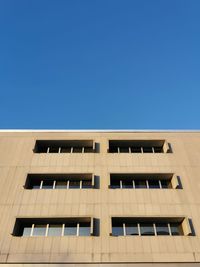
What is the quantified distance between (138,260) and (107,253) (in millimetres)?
1851

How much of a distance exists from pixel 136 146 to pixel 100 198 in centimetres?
726

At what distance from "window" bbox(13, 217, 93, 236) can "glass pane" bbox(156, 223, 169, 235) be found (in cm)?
466

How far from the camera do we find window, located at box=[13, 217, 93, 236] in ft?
57.4

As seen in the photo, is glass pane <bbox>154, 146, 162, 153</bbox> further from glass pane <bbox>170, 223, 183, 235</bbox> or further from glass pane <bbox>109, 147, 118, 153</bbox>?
glass pane <bbox>170, 223, 183, 235</bbox>

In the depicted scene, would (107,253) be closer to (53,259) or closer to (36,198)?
(53,259)

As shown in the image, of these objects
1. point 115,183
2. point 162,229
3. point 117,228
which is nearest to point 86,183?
point 115,183

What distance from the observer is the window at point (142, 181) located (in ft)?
68.4

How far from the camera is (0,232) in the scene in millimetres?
16531

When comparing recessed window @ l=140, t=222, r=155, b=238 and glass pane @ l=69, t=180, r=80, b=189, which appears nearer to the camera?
recessed window @ l=140, t=222, r=155, b=238

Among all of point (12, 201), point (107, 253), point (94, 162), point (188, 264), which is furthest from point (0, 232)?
point (188, 264)

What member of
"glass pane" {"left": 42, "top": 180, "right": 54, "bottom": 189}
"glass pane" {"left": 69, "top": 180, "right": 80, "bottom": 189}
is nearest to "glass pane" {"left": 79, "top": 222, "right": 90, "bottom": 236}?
"glass pane" {"left": 69, "top": 180, "right": 80, "bottom": 189}

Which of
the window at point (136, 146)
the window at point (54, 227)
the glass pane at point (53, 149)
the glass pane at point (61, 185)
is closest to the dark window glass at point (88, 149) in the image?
the window at point (136, 146)

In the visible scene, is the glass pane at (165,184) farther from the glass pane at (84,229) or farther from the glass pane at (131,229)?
the glass pane at (84,229)

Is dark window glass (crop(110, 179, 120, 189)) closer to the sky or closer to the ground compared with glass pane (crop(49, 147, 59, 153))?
closer to the ground
